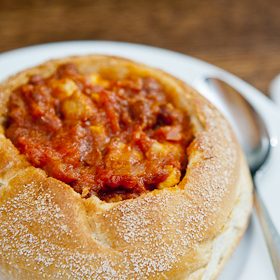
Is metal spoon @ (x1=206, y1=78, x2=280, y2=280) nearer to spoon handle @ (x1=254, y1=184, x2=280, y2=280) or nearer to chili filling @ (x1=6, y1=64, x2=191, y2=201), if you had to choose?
spoon handle @ (x1=254, y1=184, x2=280, y2=280)

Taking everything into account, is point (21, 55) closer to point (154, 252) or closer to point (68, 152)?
point (68, 152)

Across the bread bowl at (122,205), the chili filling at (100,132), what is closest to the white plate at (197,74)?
the bread bowl at (122,205)

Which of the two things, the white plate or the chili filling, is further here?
the white plate

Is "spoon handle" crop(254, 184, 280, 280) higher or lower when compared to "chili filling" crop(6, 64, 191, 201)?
lower

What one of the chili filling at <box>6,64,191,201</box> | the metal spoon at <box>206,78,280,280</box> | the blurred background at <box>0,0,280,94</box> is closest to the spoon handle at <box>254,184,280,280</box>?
the metal spoon at <box>206,78,280,280</box>

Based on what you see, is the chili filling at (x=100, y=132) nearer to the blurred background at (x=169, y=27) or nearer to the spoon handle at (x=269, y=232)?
the spoon handle at (x=269, y=232)
